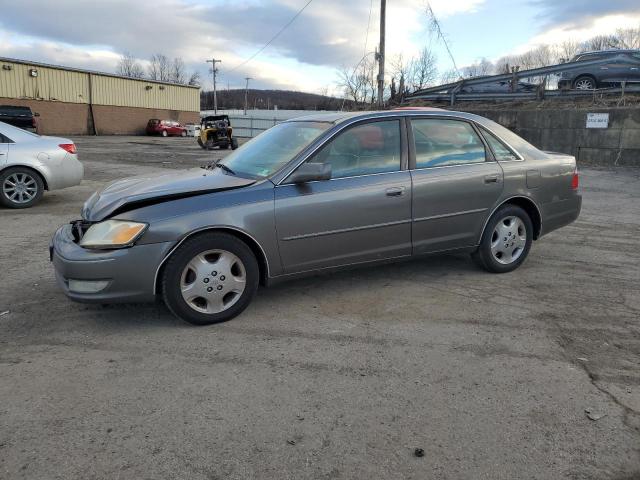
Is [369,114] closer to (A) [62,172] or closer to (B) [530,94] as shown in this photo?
(A) [62,172]

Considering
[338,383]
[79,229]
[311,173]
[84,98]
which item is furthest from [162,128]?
[338,383]

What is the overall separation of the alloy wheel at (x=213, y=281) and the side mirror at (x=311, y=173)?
0.77 meters

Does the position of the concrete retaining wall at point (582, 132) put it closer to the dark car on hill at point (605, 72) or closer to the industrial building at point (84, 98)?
the dark car on hill at point (605, 72)

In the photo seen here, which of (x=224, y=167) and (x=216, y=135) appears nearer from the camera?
(x=224, y=167)

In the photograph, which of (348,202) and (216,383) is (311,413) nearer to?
(216,383)

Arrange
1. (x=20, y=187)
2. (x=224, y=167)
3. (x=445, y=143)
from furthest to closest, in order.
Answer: (x=20, y=187) → (x=445, y=143) → (x=224, y=167)

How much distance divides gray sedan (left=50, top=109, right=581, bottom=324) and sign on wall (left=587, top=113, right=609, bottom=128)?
42.8ft

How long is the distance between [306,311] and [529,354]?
5.45 feet

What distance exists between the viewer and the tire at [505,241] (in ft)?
16.0

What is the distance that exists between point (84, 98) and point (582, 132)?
110ft

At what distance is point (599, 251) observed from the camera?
601cm

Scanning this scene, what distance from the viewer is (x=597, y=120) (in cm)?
1648

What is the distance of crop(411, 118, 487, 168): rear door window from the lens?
14.9 ft

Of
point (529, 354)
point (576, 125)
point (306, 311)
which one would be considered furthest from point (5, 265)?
point (576, 125)
